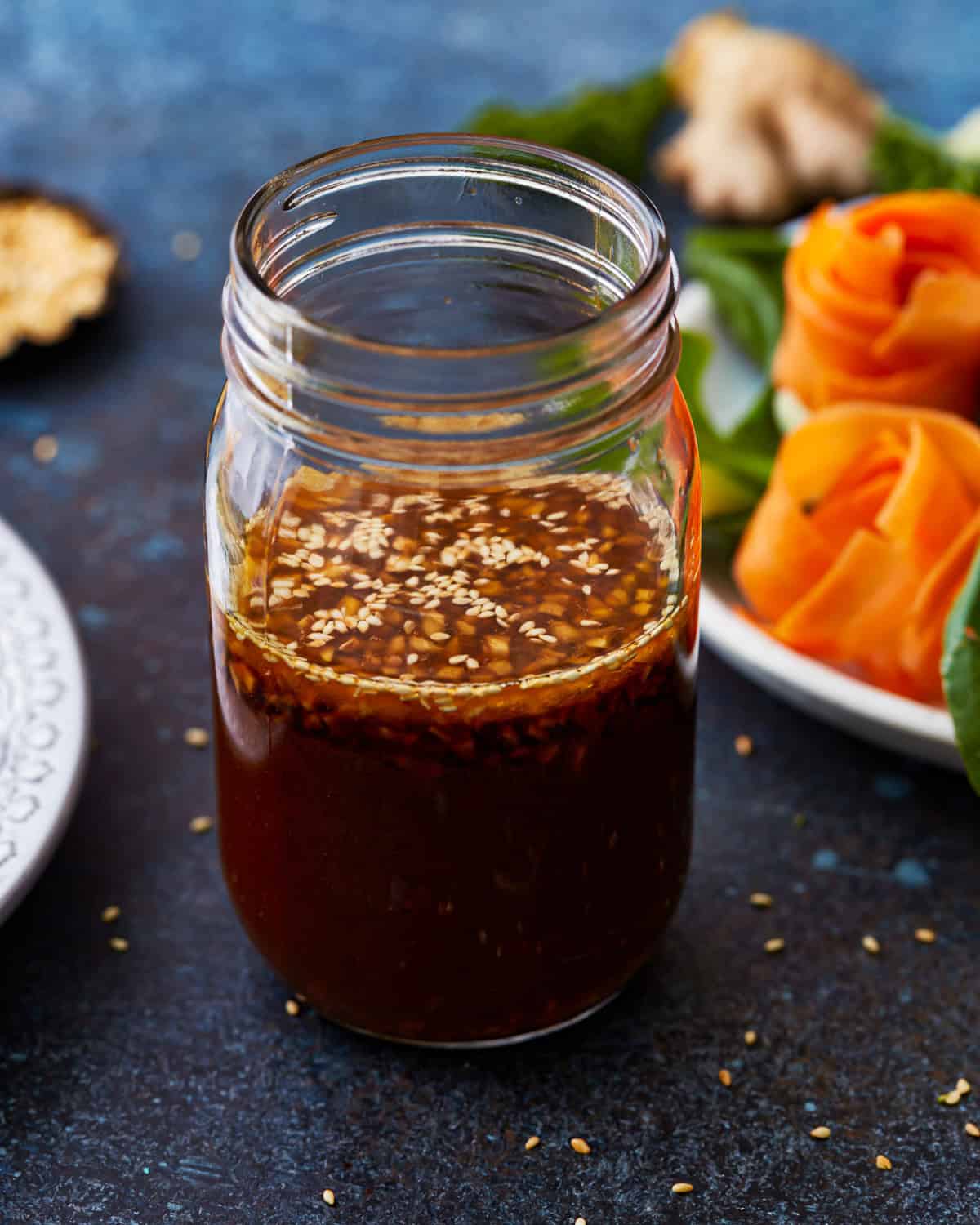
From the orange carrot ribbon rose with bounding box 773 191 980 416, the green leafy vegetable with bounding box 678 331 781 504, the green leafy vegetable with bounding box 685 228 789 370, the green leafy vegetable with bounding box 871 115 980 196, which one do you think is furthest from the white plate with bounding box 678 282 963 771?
the green leafy vegetable with bounding box 871 115 980 196

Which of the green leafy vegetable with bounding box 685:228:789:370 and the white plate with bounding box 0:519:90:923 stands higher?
the green leafy vegetable with bounding box 685:228:789:370

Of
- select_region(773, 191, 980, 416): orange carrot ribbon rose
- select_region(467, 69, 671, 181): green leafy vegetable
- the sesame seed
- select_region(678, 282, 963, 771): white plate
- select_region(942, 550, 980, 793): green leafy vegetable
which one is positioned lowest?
the sesame seed

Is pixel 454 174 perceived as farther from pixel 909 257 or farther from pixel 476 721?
pixel 909 257

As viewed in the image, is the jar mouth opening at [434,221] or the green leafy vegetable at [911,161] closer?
the jar mouth opening at [434,221]

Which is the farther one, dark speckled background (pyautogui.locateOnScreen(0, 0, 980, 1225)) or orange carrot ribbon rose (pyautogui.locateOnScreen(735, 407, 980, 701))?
orange carrot ribbon rose (pyautogui.locateOnScreen(735, 407, 980, 701))

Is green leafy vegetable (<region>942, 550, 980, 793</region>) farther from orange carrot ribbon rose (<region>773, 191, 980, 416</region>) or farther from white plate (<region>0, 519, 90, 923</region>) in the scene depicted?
white plate (<region>0, 519, 90, 923</region>)

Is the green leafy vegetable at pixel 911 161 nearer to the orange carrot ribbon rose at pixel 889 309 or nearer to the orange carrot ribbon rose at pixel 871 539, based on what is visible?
the orange carrot ribbon rose at pixel 889 309

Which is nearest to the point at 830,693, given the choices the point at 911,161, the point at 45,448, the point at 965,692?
the point at 965,692

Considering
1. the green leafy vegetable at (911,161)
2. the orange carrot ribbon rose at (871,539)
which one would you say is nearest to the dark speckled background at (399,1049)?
the orange carrot ribbon rose at (871,539)
